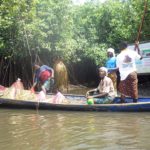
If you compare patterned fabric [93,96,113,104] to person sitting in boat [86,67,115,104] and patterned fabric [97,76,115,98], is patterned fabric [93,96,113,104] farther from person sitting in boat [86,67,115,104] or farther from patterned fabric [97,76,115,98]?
patterned fabric [97,76,115,98]

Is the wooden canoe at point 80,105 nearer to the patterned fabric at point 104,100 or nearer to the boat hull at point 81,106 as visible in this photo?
the boat hull at point 81,106

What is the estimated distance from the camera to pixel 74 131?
8289mm

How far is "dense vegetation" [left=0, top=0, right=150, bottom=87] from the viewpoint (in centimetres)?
1711

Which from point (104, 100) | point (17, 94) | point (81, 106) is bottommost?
point (81, 106)

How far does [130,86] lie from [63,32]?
8310 millimetres

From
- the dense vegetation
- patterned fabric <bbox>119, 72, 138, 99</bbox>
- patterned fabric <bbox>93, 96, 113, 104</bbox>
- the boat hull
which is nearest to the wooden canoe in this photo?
the boat hull

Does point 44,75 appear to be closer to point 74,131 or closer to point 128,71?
point 128,71

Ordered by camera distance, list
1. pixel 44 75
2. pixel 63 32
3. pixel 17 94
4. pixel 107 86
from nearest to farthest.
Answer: pixel 107 86, pixel 17 94, pixel 44 75, pixel 63 32

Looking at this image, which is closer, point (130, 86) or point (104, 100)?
point (130, 86)

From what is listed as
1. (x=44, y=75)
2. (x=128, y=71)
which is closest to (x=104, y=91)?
(x=128, y=71)

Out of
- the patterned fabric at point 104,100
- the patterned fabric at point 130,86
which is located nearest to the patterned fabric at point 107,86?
the patterned fabric at point 104,100

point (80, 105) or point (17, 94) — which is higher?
point (17, 94)

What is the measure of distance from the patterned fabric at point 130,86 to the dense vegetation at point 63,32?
249 inches

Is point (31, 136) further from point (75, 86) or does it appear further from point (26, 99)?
point (75, 86)
